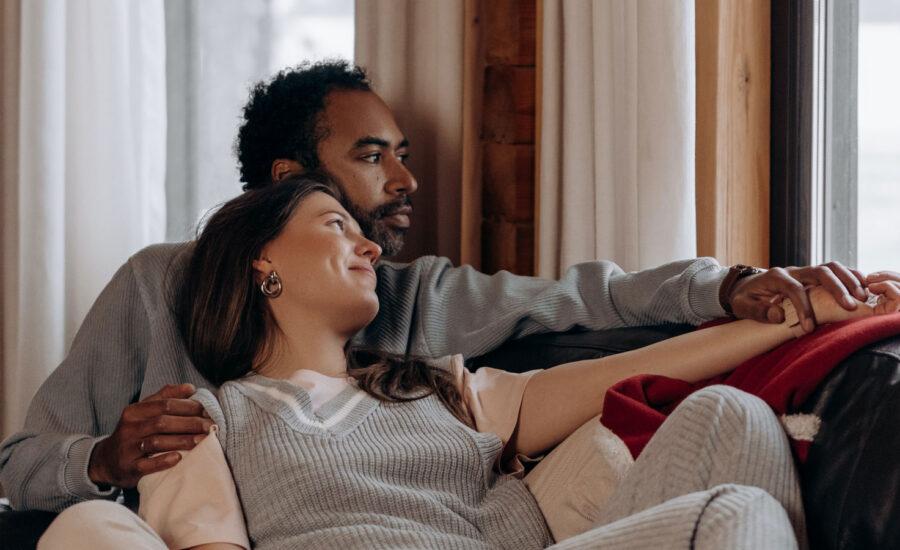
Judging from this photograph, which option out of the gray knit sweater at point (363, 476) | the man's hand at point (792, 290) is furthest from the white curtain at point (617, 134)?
the gray knit sweater at point (363, 476)

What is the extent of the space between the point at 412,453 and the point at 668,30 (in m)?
0.99

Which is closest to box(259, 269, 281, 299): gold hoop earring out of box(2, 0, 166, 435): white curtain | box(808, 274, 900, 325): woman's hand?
box(808, 274, 900, 325): woman's hand

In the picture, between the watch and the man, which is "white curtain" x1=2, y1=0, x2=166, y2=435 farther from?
the watch

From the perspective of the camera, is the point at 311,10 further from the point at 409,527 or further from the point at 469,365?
the point at 409,527

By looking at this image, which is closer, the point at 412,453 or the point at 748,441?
the point at 748,441

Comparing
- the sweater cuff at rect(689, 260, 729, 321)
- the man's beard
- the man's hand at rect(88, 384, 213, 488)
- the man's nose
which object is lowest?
the man's hand at rect(88, 384, 213, 488)

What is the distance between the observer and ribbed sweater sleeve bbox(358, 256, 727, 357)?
154 cm

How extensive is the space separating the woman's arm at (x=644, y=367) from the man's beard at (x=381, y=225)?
25.6 inches

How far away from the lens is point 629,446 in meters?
1.26

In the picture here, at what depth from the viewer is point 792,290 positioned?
51.4 inches

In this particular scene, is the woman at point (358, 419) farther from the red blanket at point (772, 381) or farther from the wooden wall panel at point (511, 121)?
the wooden wall panel at point (511, 121)

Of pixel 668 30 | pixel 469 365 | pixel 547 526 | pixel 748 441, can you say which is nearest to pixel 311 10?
pixel 668 30

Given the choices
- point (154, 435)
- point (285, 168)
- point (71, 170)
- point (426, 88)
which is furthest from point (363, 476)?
point (71, 170)

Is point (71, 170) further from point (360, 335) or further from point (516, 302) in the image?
point (516, 302)
